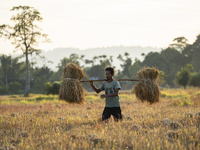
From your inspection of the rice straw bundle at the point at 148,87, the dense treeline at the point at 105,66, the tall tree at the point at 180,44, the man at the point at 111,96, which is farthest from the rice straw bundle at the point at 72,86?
the tall tree at the point at 180,44

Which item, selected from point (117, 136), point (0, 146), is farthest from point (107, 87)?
point (0, 146)

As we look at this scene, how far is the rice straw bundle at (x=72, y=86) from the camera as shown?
774 cm

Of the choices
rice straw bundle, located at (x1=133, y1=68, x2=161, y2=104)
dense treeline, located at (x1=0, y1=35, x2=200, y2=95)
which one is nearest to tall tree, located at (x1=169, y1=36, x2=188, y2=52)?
dense treeline, located at (x1=0, y1=35, x2=200, y2=95)

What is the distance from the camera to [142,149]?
4289 mm

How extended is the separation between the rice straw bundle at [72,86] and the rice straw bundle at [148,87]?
176 centimetres

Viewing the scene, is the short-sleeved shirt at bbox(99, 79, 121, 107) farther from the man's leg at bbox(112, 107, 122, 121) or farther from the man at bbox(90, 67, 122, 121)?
the man's leg at bbox(112, 107, 122, 121)

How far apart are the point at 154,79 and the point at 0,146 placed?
15.9 feet

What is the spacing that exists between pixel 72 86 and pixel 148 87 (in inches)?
90.0

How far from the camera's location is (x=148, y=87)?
7691mm

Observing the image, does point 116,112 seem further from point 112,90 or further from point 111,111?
point 112,90

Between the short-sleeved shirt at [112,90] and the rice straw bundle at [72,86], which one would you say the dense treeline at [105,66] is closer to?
Result: the rice straw bundle at [72,86]

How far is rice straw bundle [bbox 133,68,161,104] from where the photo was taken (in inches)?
302

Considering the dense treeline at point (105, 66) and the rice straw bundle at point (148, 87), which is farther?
the dense treeline at point (105, 66)

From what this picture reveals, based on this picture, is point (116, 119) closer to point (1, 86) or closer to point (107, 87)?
point (107, 87)
